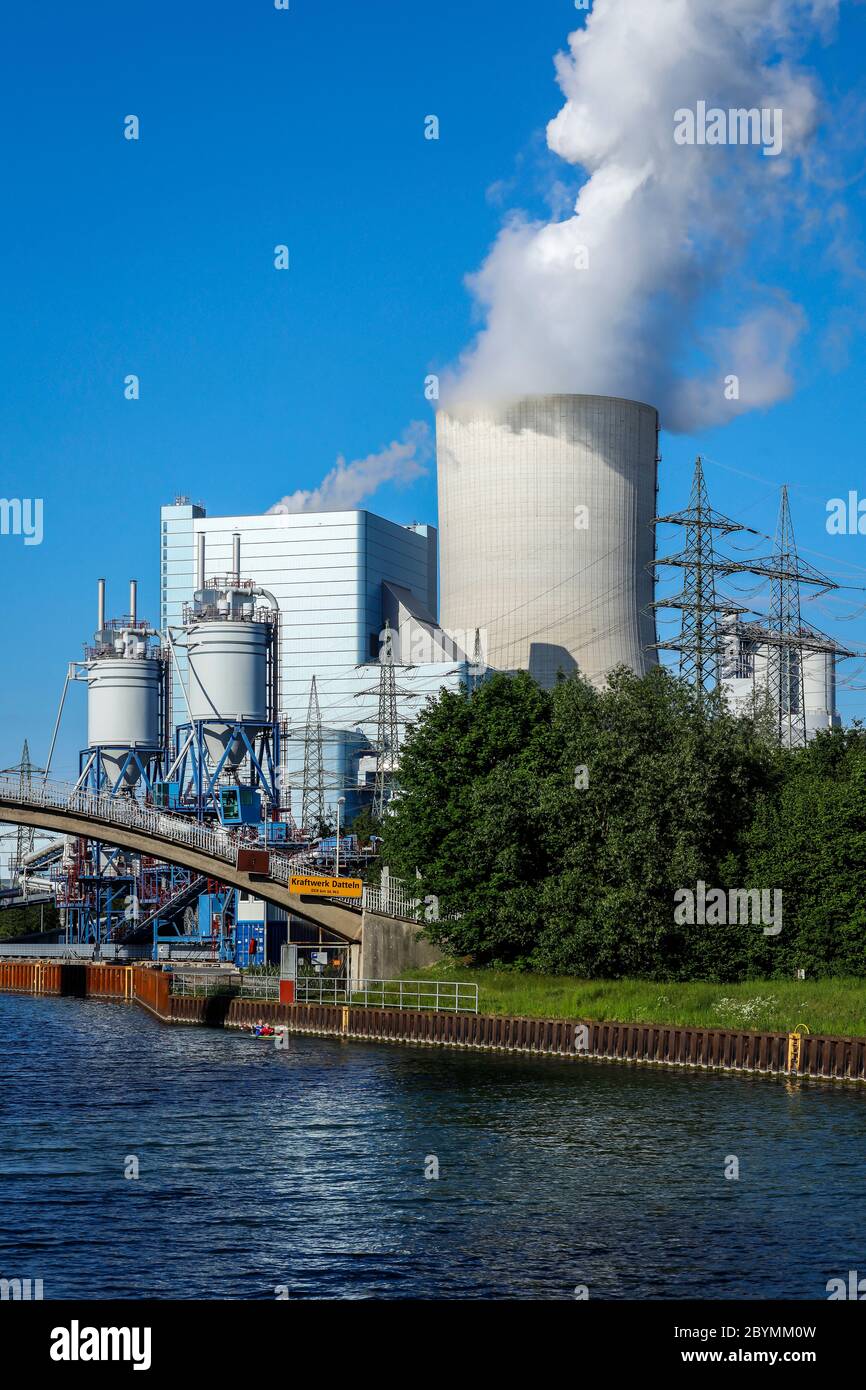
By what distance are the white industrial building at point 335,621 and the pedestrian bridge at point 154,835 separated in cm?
7756

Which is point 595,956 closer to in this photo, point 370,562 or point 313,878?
point 313,878

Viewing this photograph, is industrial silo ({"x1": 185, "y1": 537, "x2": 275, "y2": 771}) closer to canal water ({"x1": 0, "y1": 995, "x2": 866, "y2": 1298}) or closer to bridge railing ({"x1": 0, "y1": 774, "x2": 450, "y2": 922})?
bridge railing ({"x1": 0, "y1": 774, "x2": 450, "y2": 922})

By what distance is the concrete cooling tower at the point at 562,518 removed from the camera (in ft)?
449

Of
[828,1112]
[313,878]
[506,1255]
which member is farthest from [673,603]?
[506,1255]

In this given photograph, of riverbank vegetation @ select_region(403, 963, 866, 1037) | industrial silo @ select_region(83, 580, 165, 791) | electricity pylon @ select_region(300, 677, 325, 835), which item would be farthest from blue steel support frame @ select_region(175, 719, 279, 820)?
riverbank vegetation @ select_region(403, 963, 866, 1037)

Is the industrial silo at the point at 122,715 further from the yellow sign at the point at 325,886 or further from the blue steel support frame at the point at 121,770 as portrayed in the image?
the yellow sign at the point at 325,886

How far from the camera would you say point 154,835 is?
78938 millimetres

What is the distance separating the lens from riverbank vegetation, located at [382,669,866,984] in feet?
202

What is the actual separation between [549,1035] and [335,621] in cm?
11152

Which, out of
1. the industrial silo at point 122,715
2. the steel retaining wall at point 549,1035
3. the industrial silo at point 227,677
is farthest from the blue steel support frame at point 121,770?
the steel retaining wall at point 549,1035

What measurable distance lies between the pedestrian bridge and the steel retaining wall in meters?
5.40

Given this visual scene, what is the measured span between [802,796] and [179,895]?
196 feet

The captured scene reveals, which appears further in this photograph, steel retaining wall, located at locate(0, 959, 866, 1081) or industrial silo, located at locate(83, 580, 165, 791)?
industrial silo, located at locate(83, 580, 165, 791)

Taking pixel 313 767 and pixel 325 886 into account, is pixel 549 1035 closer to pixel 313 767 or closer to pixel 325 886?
pixel 325 886
